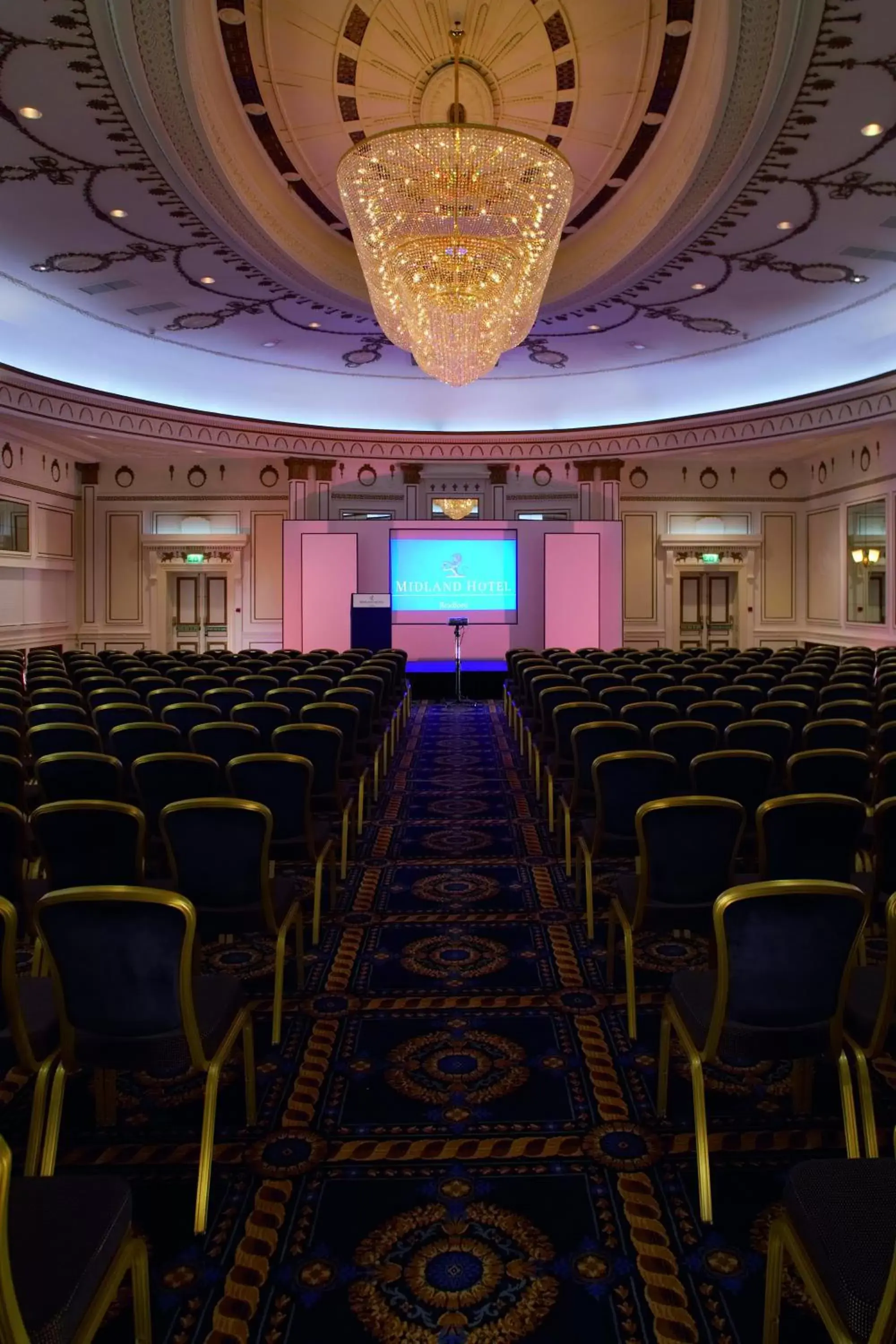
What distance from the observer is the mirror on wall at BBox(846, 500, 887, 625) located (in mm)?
13406

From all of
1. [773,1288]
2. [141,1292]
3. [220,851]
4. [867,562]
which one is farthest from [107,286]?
[867,562]

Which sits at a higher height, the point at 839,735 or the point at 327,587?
the point at 327,587

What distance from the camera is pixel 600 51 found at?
20.2ft

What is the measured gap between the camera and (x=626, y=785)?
4.02 meters

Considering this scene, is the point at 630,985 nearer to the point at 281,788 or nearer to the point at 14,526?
the point at 281,788

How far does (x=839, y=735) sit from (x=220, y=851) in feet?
11.5

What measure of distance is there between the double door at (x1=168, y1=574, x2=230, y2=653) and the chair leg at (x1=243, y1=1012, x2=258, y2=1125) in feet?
47.2

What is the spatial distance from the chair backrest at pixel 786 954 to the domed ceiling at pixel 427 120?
5.08 meters

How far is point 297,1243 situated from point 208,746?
122 inches

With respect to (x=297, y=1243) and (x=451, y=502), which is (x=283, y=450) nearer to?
(x=451, y=502)

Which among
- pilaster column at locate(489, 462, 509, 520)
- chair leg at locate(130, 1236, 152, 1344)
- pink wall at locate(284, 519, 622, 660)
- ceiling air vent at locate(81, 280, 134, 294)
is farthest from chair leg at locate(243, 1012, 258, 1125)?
pilaster column at locate(489, 462, 509, 520)

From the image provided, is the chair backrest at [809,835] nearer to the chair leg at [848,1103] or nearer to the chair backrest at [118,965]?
the chair leg at [848,1103]

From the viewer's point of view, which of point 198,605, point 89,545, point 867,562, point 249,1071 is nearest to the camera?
point 249,1071

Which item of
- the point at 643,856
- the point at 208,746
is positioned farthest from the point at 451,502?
the point at 643,856
